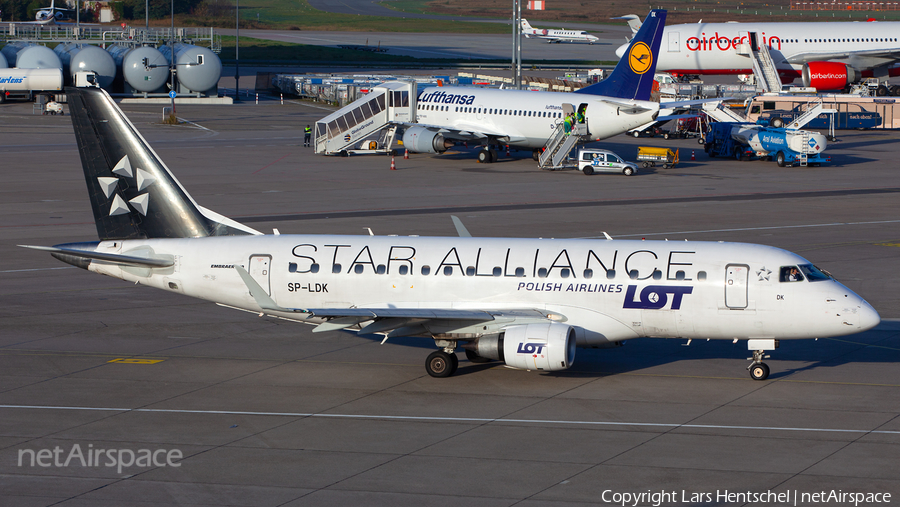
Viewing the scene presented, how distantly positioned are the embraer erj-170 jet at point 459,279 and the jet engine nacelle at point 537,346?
36 mm

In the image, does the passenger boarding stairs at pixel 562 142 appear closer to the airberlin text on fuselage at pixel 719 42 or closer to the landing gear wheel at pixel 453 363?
the airberlin text on fuselage at pixel 719 42

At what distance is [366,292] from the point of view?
27188 millimetres

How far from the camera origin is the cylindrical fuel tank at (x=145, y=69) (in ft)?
382

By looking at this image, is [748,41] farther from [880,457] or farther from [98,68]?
[880,457]

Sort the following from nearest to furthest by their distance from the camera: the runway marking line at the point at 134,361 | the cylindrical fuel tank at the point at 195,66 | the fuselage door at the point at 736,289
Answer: the fuselage door at the point at 736,289 < the runway marking line at the point at 134,361 < the cylindrical fuel tank at the point at 195,66

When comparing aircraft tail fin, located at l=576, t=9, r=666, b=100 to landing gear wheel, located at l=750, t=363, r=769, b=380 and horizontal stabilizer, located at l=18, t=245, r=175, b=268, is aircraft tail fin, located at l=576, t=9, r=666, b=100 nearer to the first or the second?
landing gear wheel, located at l=750, t=363, r=769, b=380

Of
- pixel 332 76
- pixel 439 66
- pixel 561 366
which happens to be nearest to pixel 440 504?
pixel 561 366

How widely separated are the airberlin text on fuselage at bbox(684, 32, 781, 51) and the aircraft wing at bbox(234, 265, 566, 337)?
94008 millimetres

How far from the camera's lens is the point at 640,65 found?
73.2m

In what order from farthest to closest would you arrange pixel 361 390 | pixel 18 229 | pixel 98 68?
pixel 98 68 → pixel 18 229 → pixel 361 390

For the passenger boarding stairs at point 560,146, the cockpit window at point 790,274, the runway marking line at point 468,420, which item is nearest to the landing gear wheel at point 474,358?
the runway marking line at point 468,420

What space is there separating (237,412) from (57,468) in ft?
15.5

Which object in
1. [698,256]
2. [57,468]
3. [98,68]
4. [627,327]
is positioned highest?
[98,68]

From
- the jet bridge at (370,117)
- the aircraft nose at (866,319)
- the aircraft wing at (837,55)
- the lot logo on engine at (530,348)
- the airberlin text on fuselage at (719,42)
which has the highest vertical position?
the airberlin text on fuselage at (719,42)
